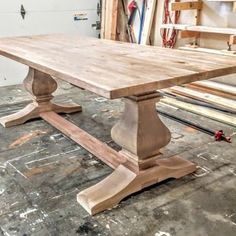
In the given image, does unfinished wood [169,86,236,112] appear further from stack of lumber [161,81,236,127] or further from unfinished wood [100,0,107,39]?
unfinished wood [100,0,107,39]

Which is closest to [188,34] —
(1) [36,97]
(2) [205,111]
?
(2) [205,111]

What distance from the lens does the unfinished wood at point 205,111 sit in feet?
8.93

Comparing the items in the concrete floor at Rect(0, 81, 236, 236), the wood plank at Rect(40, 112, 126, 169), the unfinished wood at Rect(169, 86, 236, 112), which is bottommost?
the concrete floor at Rect(0, 81, 236, 236)

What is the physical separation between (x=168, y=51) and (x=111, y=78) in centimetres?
78

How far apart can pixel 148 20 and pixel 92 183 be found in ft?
8.23

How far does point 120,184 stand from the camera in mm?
A: 1744

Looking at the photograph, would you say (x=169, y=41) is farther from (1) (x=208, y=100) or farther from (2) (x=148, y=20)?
(1) (x=208, y=100)

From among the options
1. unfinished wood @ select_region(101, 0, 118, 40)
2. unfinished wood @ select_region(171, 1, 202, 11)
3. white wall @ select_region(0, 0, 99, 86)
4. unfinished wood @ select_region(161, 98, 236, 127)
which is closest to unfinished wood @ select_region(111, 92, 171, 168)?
unfinished wood @ select_region(161, 98, 236, 127)

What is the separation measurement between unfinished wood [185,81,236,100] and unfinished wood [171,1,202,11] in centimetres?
75

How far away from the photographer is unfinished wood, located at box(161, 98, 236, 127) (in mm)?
2721

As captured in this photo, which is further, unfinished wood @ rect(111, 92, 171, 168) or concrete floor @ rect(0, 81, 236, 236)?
unfinished wood @ rect(111, 92, 171, 168)

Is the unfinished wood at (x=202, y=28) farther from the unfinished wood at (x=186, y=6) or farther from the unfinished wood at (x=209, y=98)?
the unfinished wood at (x=209, y=98)

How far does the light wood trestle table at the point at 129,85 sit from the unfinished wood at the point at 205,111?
86cm

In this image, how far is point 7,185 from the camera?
6.14 feet
